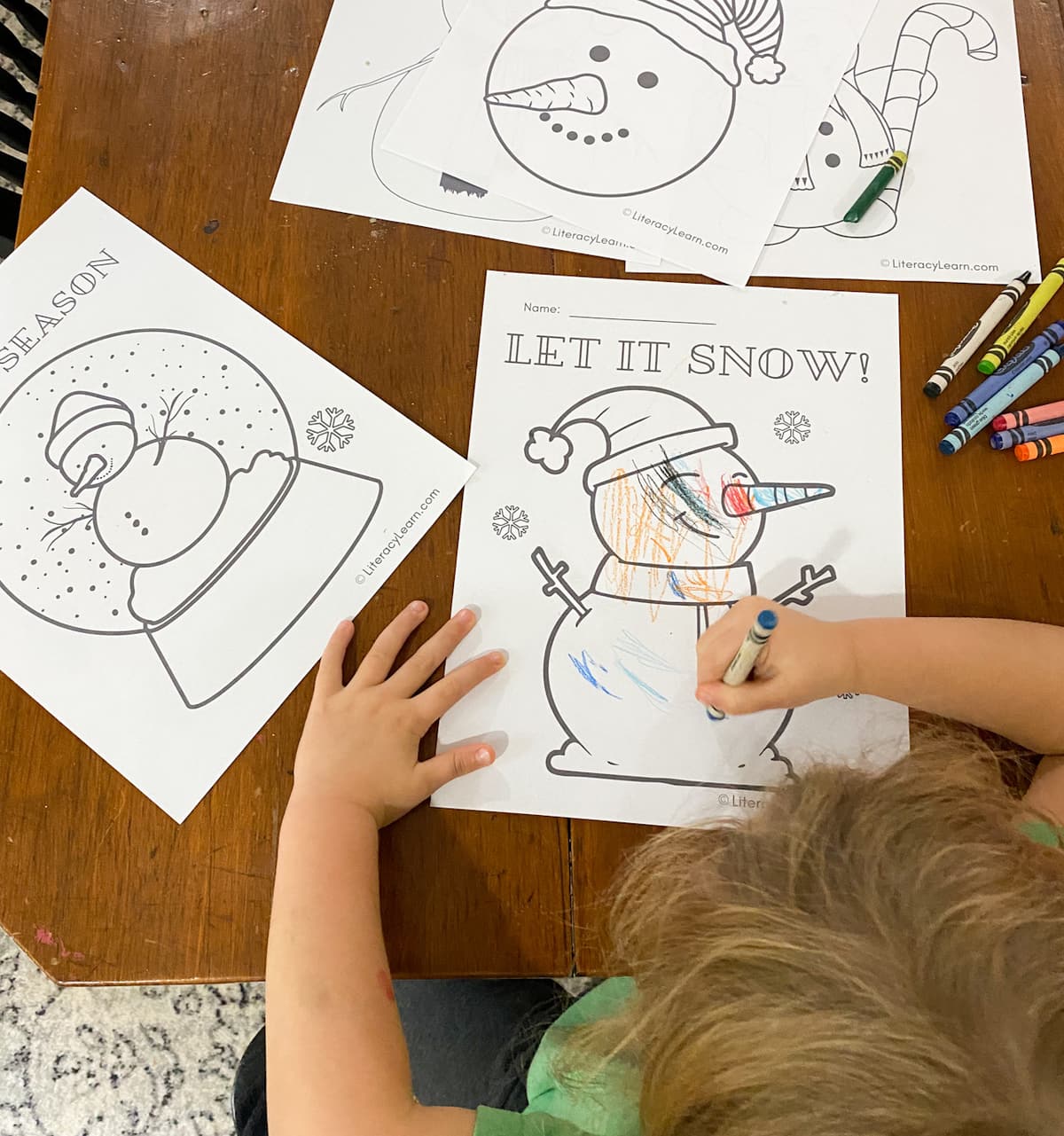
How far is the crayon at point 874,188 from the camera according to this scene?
0.57 m

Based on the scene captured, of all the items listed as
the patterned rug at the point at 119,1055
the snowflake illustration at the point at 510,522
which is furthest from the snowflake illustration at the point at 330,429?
the patterned rug at the point at 119,1055

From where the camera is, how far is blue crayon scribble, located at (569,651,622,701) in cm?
49

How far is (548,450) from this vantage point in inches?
21.1

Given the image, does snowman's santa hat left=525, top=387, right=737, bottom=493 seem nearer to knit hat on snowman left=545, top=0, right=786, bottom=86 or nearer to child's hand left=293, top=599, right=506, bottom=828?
child's hand left=293, top=599, right=506, bottom=828

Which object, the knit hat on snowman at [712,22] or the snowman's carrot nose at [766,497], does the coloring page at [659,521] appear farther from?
the knit hat on snowman at [712,22]

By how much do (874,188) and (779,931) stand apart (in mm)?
468

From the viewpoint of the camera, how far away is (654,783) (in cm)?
48

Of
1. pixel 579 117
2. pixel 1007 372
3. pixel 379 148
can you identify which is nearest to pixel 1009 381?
Result: pixel 1007 372

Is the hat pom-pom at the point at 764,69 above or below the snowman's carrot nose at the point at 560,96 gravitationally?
above

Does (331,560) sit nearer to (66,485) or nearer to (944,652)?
(66,485)

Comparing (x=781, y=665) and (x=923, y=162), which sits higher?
(x=923, y=162)

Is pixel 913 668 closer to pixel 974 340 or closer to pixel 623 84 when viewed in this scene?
pixel 974 340

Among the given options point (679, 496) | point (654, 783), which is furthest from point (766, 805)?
point (679, 496)

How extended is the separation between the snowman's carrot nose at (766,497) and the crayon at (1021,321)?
0.13m
